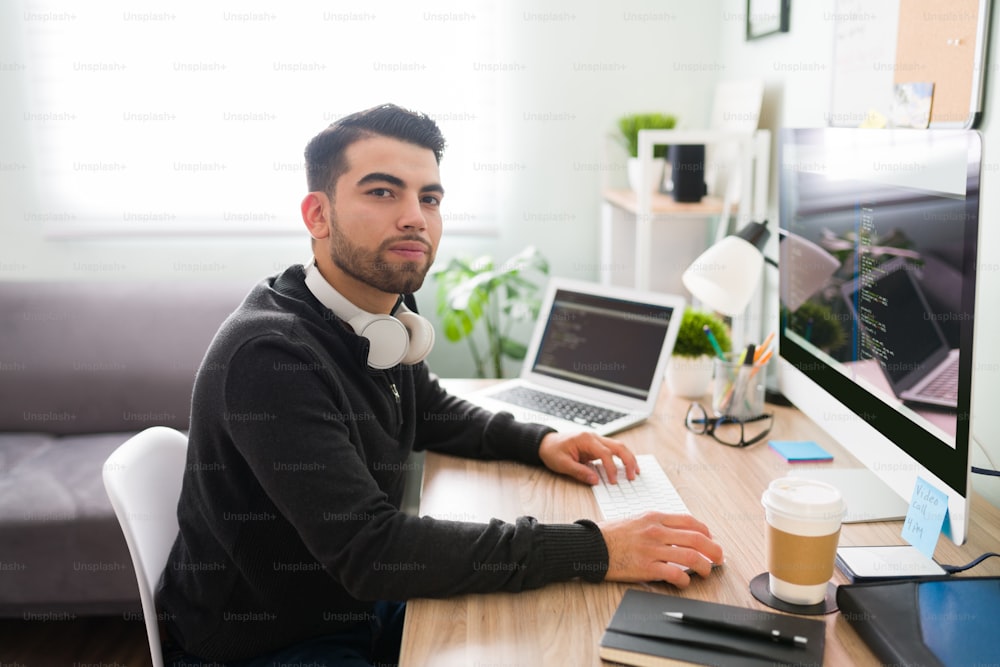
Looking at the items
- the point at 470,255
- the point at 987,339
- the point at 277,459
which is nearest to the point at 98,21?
the point at 470,255

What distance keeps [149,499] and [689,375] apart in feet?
3.71

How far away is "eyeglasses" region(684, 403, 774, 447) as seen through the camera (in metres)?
1.59

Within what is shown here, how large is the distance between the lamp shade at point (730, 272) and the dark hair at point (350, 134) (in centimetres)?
61

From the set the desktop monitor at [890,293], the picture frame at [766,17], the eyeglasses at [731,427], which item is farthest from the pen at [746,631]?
the picture frame at [766,17]

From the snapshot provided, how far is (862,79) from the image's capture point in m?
1.60

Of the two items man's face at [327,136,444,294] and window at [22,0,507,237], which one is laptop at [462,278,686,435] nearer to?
man's face at [327,136,444,294]

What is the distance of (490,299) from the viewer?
2.85 m

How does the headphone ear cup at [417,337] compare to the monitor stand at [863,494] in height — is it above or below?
above

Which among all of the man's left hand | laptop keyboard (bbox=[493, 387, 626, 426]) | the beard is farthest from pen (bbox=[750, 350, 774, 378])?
the beard

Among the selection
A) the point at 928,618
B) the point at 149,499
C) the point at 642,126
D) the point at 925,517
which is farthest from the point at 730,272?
the point at 149,499

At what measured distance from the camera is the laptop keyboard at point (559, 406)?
67.6 inches

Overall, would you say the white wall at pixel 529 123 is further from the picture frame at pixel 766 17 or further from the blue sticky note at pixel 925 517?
the blue sticky note at pixel 925 517

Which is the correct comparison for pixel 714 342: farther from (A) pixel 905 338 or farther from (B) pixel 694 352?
(A) pixel 905 338

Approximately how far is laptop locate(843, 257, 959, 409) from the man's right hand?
0.32 m
